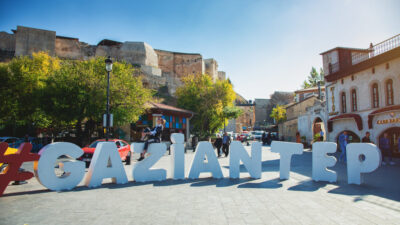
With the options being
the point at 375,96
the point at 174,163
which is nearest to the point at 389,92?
the point at 375,96

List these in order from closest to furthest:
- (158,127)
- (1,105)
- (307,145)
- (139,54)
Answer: (158,127) < (1,105) < (307,145) < (139,54)

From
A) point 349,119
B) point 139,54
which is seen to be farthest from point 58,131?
point 139,54

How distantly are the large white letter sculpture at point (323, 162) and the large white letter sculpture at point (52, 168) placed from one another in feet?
22.8

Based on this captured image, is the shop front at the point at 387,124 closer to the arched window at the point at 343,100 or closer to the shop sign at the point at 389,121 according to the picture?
the shop sign at the point at 389,121

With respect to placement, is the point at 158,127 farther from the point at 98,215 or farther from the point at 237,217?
the point at 237,217

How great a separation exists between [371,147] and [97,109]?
17791 millimetres

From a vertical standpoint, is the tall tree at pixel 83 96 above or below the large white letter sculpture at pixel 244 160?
above

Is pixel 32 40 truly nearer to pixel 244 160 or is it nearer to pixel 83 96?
pixel 83 96

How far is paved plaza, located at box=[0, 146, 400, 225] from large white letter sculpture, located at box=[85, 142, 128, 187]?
0.91 ft

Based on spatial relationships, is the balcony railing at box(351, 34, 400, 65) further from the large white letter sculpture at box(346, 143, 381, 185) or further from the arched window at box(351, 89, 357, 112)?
the large white letter sculpture at box(346, 143, 381, 185)

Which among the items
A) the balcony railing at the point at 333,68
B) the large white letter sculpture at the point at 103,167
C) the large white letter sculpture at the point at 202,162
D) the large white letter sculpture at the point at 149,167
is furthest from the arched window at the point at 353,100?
the large white letter sculpture at the point at 103,167

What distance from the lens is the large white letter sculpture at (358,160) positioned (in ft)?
23.3

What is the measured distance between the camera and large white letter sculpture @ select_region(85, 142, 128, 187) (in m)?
6.97

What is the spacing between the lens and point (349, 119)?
1950 cm
